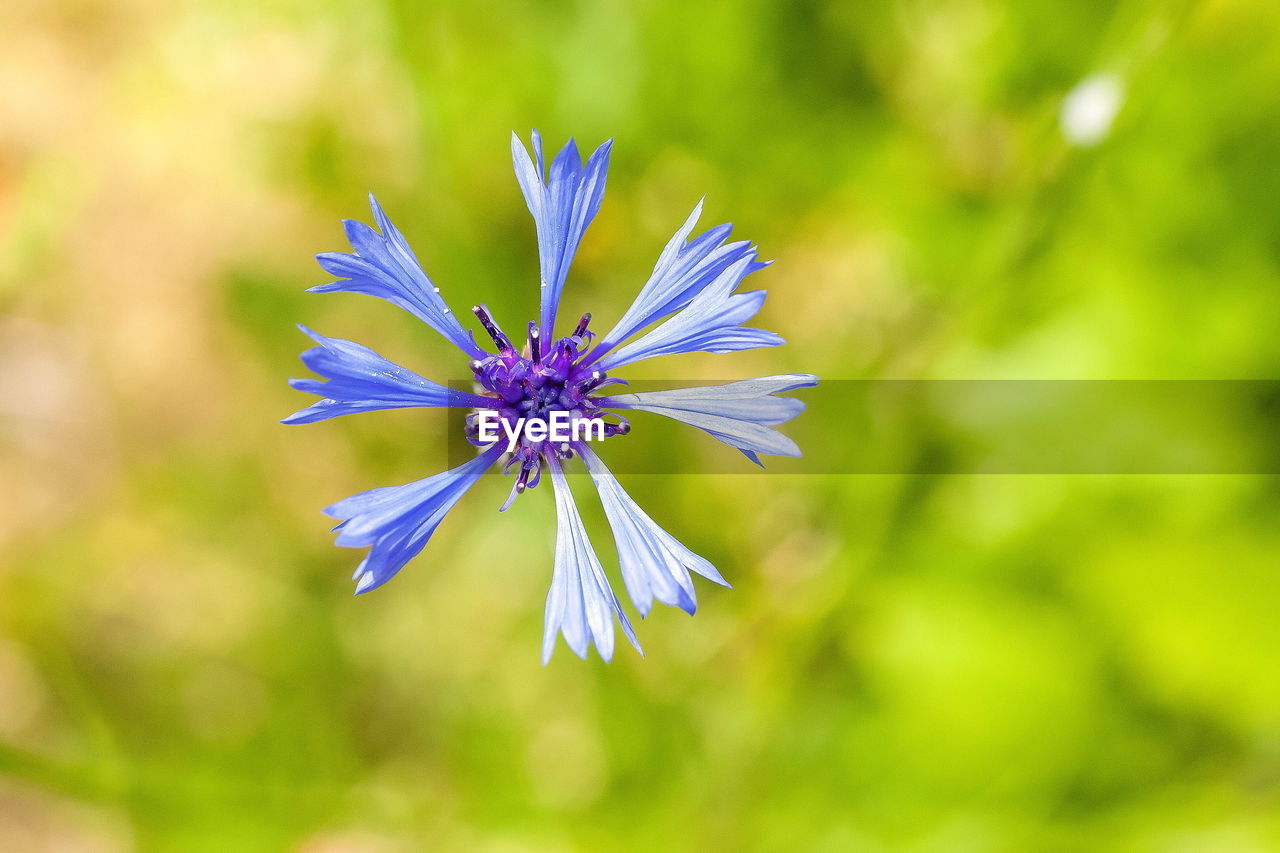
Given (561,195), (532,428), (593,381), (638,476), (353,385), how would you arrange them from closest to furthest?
(353,385) → (561,195) → (532,428) → (593,381) → (638,476)

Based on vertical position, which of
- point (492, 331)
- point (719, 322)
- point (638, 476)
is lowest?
point (719, 322)

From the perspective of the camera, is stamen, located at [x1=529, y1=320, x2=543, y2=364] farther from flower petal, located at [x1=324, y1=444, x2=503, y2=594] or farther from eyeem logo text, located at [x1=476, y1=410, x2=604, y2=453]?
flower petal, located at [x1=324, y1=444, x2=503, y2=594]

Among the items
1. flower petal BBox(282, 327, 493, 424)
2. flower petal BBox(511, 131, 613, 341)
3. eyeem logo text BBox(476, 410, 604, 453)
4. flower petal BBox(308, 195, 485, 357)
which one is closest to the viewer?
flower petal BBox(282, 327, 493, 424)

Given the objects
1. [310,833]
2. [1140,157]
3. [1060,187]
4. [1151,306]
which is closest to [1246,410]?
[1151,306]

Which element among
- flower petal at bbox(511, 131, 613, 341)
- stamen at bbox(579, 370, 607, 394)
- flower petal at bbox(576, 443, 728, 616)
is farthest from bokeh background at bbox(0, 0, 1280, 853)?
flower petal at bbox(511, 131, 613, 341)

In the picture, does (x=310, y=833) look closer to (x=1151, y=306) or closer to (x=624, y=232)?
(x=624, y=232)

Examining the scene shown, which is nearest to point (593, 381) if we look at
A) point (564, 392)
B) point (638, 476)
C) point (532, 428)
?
point (564, 392)

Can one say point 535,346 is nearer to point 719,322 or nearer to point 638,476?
point 719,322
